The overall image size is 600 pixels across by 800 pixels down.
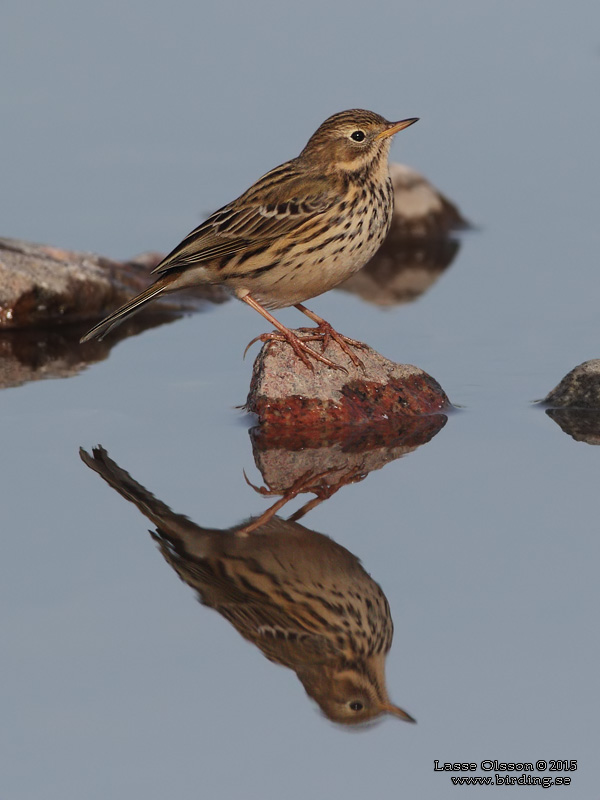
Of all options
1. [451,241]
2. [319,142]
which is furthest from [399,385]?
[451,241]

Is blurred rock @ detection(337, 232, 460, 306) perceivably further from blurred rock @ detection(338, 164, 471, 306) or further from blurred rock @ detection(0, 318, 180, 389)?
blurred rock @ detection(0, 318, 180, 389)

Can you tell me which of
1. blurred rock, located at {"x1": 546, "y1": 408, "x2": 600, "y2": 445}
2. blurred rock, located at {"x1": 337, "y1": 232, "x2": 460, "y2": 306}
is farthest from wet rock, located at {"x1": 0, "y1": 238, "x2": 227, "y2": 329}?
blurred rock, located at {"x1": 546, "y1": 408, "x2": 600, "y2": 445}

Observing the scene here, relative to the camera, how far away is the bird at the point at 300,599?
24.0 feet

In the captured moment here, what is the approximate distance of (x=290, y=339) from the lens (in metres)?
11.1

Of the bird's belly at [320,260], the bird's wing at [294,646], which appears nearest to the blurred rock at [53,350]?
the bird's belly at [320,260]

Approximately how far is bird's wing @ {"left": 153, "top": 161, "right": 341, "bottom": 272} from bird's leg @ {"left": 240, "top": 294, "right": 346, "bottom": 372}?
0.47m

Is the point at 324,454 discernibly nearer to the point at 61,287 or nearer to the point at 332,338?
the point at 332,338

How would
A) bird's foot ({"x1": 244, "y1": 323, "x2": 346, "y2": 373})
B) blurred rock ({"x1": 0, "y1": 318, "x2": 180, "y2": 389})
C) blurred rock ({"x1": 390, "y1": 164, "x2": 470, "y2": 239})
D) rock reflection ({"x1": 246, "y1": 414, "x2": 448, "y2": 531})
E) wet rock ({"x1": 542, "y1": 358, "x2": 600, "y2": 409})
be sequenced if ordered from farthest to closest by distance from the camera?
blurred rock ({"x1": 390, "y1": 164, "x2": 470, "y2": 239})
blurred rock ({"x1": 0, "y1": 318, "x2": 180, "y2": 389})
wet rock ({"x1": 542, "y1": 358, "x2": 600, "y2": 409})
bird's foot ({"x1": 244, "y1": 323, "x2": 346, "y2": 373})
rock reflection ({"x1": 246, "y1": 414, "x2": 448, "y2": 531})

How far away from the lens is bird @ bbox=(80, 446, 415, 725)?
7312 millimetres

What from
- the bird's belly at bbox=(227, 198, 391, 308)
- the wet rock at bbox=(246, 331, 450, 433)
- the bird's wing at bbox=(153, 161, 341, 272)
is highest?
the bird's wing at bbox=(153, 161, 341, 272)

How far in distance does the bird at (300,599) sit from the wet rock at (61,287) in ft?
18.2

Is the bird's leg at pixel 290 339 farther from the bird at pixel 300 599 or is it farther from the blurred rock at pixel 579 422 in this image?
the bird at pixel 300 599

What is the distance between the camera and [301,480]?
395 inches

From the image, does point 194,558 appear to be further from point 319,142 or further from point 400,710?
point 319,142
